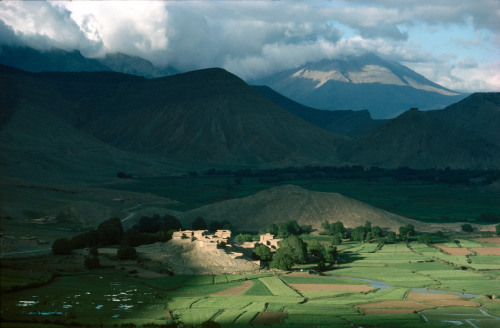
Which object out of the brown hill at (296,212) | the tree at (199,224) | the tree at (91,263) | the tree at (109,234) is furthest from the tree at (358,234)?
the tree at (91,263)

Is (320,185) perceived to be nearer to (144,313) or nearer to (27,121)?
(27,121)

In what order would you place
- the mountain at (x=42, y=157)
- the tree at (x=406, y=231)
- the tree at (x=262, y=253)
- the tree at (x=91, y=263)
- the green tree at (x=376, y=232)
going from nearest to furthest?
the tree at (x=91, y=263) → the tree at (x=262, y=253) → the green tree at (x=376, y=232) → the tree at (x=406, y=231) → the mountain at (x=42, y=157)

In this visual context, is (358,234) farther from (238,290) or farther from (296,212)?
(238,290)

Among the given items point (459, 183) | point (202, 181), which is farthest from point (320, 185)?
point (459, 183)

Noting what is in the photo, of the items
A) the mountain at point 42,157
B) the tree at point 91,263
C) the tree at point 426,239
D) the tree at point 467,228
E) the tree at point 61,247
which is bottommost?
the tree at point 426,239

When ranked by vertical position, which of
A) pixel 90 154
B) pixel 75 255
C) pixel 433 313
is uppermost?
pixel 90 154

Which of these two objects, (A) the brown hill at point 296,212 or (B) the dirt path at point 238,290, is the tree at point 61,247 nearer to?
(B) the dirt path at point 238,290
